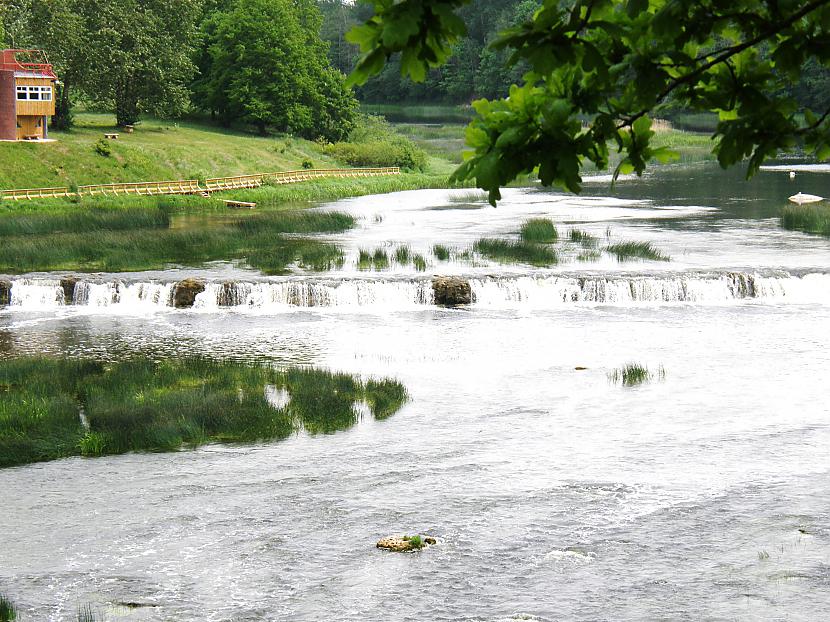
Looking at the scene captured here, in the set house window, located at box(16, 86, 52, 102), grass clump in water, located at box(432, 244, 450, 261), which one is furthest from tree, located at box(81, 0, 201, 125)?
grass clump in water, located at box(432, 244, 450, 261)

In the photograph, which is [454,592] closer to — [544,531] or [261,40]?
[544,531]

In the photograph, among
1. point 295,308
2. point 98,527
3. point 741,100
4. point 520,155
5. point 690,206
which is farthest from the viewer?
point 690,206

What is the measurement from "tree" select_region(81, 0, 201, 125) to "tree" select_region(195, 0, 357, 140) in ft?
13.4

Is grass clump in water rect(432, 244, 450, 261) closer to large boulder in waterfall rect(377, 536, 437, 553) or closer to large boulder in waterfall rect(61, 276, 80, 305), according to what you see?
large boulder in waterfall rect(61, 276, 80, 305)

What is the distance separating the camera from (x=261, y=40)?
9988 centimetres

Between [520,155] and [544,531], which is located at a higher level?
[520,155]

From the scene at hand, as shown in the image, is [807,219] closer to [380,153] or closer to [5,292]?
[5,292]

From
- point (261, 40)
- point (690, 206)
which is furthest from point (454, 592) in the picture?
point (261, 40)

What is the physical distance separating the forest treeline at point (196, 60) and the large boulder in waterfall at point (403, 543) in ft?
220

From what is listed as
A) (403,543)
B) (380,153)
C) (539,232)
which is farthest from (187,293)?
(380,153)

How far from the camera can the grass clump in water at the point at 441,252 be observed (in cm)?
4628

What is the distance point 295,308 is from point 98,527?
21.0 meters

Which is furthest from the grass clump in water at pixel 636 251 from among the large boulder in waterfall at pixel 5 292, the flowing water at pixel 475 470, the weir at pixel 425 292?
the large boulder in waterfall at pixel 5 292

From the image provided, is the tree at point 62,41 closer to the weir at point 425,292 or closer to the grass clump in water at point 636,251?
the weir at point 425,292
